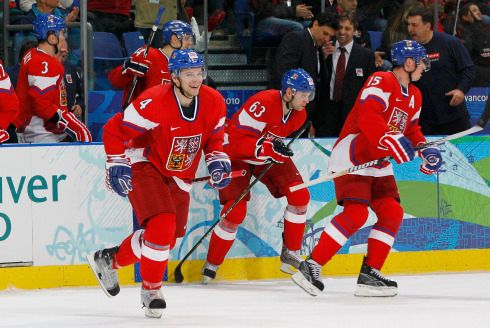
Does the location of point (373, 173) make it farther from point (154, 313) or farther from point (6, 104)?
point (6, 104)

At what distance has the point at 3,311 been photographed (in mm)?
5746

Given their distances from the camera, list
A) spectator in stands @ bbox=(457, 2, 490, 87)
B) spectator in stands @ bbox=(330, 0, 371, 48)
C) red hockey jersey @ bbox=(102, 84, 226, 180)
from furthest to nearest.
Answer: spectator in stands @ bbox=(457, 2, 490, 87) < spectator in stands @ bbox=(330, 0, 371, 48) < red hockey jersey @ bbox=(102, 84, 226, 180)

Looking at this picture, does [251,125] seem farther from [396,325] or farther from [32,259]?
[396,325]

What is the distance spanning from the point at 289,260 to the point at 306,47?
1428 mm

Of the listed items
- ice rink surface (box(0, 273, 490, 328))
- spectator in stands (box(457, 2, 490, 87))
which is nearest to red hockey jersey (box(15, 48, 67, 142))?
ice rink surface (box(0, 273, 490, 328))

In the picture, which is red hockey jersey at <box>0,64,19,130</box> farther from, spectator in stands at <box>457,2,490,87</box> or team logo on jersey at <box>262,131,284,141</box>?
spectator in stands at <box>457,2,490,87</box>

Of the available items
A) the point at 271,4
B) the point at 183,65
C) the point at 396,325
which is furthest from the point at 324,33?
the point at 396,325

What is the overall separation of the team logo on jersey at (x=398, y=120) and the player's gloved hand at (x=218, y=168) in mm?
1103

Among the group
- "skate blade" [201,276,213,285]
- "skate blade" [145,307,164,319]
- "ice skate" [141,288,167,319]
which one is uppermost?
"ice skate" [141,288,167,319]

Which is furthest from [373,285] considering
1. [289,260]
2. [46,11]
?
[46,11]

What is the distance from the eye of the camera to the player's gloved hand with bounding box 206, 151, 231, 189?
18.1ft

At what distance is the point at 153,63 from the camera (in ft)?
23.2

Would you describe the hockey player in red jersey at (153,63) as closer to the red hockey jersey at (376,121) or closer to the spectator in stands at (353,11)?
the red hockey jersey at (376,121)

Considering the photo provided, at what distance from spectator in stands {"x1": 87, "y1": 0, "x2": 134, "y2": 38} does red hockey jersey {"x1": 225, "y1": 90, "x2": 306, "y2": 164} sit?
4.76 ft
